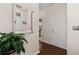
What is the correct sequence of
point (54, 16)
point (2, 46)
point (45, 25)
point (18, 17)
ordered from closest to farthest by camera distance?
point (2, 46) → point (18, 17) → point (54, 16) → point (45, 25)

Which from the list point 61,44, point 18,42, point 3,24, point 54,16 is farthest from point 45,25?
point 18,42

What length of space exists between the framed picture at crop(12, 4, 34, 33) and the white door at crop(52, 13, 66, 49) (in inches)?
83.7

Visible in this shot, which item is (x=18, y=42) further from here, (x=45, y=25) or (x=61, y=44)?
(x=45, y=25)

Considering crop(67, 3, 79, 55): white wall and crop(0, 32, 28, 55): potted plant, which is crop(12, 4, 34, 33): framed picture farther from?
crop(67, 3, 79, 55): white wall

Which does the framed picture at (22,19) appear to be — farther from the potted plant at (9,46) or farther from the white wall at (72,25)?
the white wall at (72,25)

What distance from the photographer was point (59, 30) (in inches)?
202

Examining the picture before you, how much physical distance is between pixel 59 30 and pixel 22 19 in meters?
2.83

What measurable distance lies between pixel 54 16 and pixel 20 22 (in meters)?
3.16

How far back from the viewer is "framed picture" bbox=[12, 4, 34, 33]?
2.37m

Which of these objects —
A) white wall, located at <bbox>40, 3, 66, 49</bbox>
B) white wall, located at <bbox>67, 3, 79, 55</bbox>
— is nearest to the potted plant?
white wall, located at <bbox>67, 3, 79, 55</bbox>

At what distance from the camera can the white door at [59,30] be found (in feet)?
15.8

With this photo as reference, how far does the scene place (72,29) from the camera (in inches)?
113

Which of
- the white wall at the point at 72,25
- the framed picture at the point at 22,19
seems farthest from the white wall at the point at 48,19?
the framed picture at the point at 22,19

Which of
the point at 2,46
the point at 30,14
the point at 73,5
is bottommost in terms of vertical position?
the point at 2,46
